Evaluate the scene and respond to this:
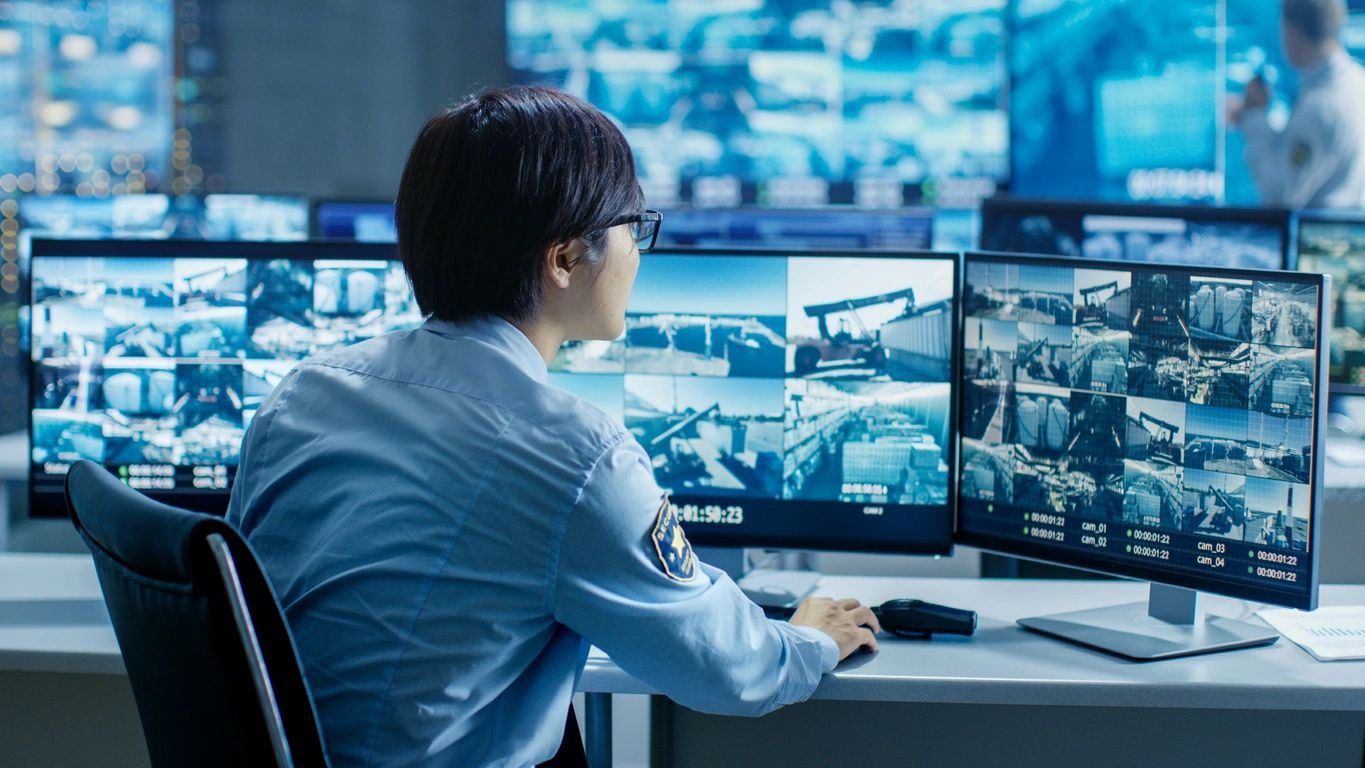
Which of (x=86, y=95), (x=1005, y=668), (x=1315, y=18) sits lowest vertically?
(x=1005, y=668)

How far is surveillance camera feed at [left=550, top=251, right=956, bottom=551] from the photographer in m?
1.71

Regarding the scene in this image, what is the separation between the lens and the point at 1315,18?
470cm

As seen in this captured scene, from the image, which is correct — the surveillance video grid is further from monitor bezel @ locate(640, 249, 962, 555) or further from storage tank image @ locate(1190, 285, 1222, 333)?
storage tank image @ locate(1190, 285, 1222, 333)

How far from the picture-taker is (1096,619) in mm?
1658

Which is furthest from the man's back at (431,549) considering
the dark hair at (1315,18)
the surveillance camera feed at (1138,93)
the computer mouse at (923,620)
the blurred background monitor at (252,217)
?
the surveillance camera feed at (1138,93)

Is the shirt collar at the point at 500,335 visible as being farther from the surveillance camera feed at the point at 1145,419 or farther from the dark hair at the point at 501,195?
the surveillance camera feed at the point at 1145,419

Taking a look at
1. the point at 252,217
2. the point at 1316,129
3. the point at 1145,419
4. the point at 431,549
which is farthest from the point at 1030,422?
the point at 1316,129

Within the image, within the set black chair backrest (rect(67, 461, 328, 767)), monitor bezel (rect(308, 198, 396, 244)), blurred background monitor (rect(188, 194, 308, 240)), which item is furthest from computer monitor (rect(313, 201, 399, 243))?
black chair backrest (rect(67, 461, 328, 767))

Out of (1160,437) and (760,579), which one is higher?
(1160,437)

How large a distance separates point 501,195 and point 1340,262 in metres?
1.88

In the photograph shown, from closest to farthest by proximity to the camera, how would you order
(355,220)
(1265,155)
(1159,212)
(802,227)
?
(1159,212)
(802,227)
(355,220)
(1265,155)

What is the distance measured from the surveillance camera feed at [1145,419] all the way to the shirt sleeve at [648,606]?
50cm

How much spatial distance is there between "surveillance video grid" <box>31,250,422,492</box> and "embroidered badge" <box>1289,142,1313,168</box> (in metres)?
3.73

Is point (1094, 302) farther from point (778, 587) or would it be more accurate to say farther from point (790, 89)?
point (790, 89)
